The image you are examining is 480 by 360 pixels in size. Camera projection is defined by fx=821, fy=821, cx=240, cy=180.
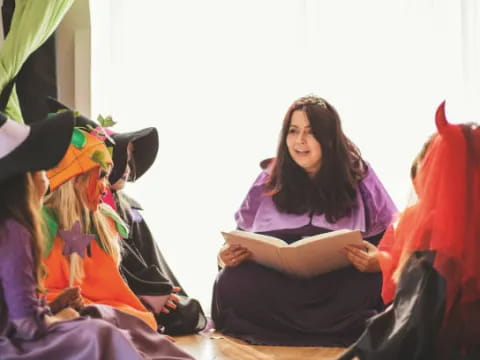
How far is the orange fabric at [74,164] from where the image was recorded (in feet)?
8.79

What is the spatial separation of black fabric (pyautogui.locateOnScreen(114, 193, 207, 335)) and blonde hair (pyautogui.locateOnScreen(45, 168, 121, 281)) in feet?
1.74

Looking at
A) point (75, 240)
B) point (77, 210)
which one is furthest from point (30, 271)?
point (77, 210)

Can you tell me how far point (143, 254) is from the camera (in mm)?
3672

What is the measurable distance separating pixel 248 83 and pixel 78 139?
5.91ft

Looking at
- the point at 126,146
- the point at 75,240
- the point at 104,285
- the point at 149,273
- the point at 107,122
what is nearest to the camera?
the point at 75,240

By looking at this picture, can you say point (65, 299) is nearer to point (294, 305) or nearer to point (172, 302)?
point (172, 302)

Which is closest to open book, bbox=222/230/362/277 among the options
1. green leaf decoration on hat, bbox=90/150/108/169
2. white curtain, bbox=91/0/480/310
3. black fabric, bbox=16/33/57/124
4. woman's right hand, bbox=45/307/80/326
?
green leaf decoration on hat, bbox=90/150/108/169

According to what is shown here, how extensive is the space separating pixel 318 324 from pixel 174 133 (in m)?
1.47

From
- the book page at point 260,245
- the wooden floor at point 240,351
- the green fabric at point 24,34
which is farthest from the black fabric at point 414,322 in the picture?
the green fabric at point 24,34

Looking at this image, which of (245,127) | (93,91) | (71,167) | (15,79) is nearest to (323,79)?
(245,127)

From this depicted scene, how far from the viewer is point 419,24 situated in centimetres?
424

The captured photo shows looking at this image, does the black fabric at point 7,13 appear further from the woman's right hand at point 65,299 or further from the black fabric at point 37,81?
the woman's right hand at point 65,299

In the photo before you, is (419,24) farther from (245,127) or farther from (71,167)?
(71,167)

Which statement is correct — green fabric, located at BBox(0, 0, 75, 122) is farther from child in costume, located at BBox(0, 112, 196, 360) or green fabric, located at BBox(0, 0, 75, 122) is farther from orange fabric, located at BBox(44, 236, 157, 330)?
child in costume, located at BBox(0, 112, 196, 360)
